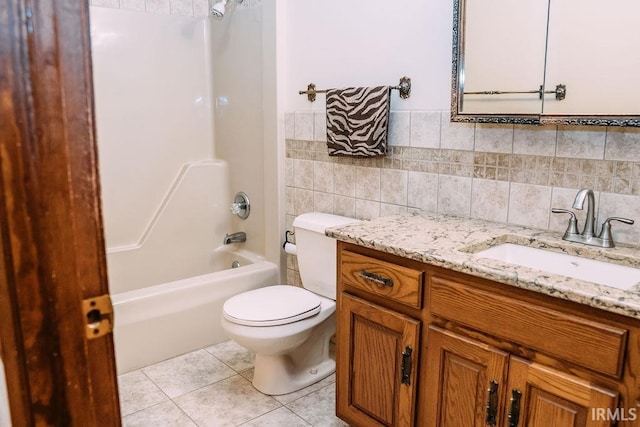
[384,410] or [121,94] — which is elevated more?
[121,94]

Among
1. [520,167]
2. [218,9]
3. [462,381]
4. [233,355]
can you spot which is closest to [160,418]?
[233,355]

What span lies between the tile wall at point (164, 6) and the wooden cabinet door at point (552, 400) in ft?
9.05

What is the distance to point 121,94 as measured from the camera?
9.60ft

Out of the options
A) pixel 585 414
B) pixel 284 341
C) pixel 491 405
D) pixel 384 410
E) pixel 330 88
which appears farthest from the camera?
pixel 330 88

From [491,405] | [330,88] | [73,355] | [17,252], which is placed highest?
[330,88]

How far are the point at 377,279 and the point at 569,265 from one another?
595 mm

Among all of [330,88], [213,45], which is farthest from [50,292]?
[213,45]

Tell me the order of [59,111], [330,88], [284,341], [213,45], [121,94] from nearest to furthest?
[59,111] → [284,341] → [330,88] → [121,94] → [213,45]

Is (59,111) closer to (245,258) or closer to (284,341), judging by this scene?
(284,341)

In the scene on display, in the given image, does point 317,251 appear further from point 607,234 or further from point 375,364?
point 607,234

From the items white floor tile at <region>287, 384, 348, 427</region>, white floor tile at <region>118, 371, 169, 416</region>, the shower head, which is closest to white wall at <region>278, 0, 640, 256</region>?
the shower head

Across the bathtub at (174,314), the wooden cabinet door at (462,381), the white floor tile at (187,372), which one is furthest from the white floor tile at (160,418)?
the wooden cabinet door at (462,381)

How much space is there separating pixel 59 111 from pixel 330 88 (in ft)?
6.53

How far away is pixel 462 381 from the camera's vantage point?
148cm
